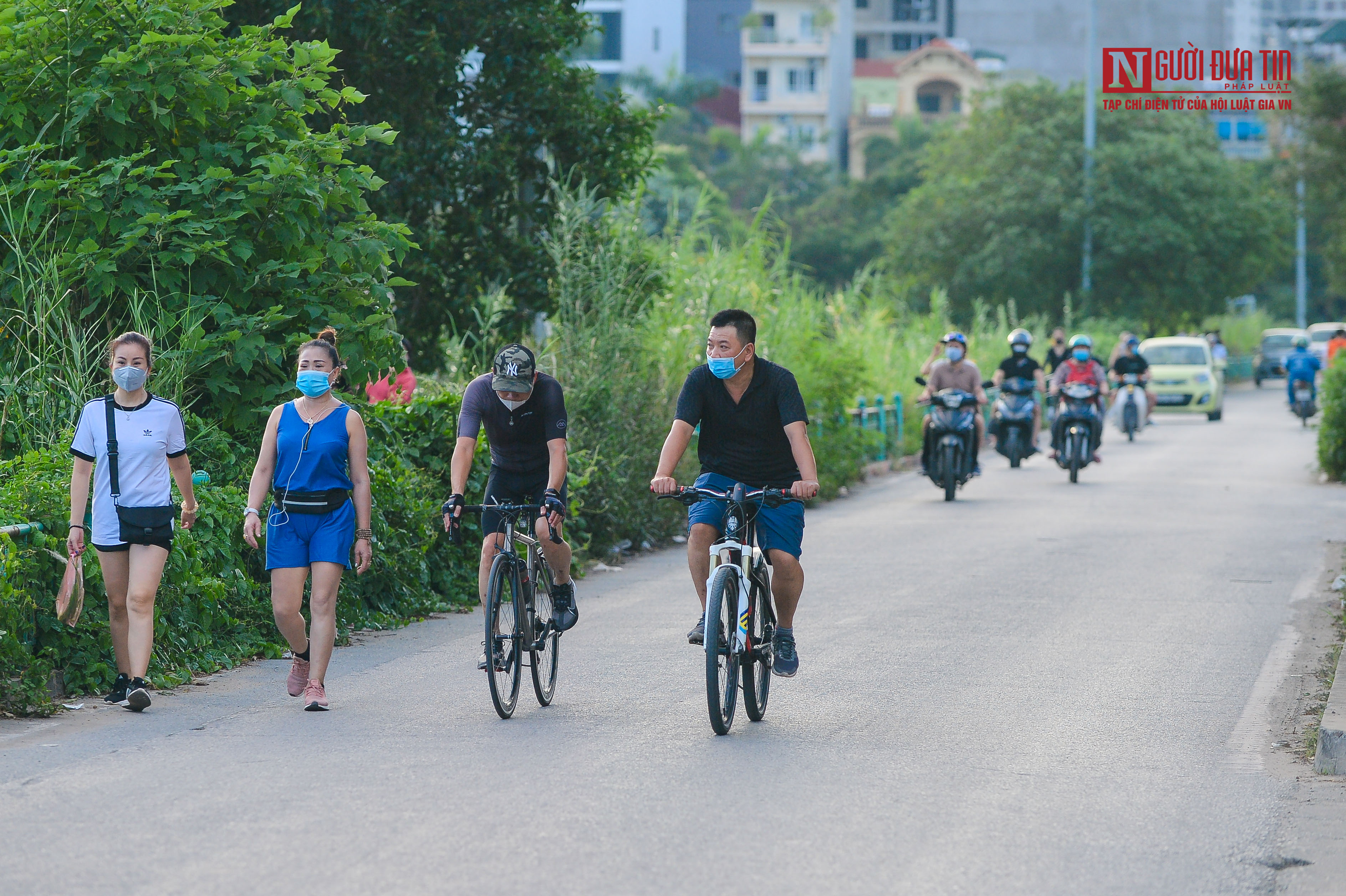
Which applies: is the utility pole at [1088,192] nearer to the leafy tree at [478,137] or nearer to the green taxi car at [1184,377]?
the green taxi car at [1184,377]

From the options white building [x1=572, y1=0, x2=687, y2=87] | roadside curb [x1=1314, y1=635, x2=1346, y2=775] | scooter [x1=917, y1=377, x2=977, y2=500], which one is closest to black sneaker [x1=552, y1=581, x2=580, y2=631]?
roadside curb [x1=1314, y1=635, x2=1346, y2=775]

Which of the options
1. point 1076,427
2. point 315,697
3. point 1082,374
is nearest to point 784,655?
point 315,697

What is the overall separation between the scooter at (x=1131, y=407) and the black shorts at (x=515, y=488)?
24.2m

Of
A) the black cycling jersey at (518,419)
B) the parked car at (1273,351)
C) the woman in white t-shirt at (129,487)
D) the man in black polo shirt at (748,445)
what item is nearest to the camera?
the man in black polo shirt at (748,445)

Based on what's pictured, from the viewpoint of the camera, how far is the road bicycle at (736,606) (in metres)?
7.61

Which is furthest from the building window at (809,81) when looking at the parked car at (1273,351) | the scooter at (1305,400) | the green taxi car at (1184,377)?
the scooter at (1305,400)

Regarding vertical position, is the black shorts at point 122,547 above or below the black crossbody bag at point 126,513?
below

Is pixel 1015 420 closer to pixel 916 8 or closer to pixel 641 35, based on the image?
pixel 641 35

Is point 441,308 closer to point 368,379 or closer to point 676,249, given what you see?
point 676,249

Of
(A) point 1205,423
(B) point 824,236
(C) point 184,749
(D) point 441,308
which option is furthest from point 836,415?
(B) point 824,236

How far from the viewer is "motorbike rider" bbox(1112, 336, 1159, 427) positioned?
29047 millimetres

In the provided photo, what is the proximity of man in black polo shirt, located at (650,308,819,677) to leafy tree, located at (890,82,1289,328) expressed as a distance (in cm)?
4499

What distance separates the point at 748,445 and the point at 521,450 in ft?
4.37

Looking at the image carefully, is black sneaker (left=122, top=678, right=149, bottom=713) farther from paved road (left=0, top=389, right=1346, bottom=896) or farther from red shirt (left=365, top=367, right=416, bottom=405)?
red shirt (left=365, top=367, right=416, bottom=405)
